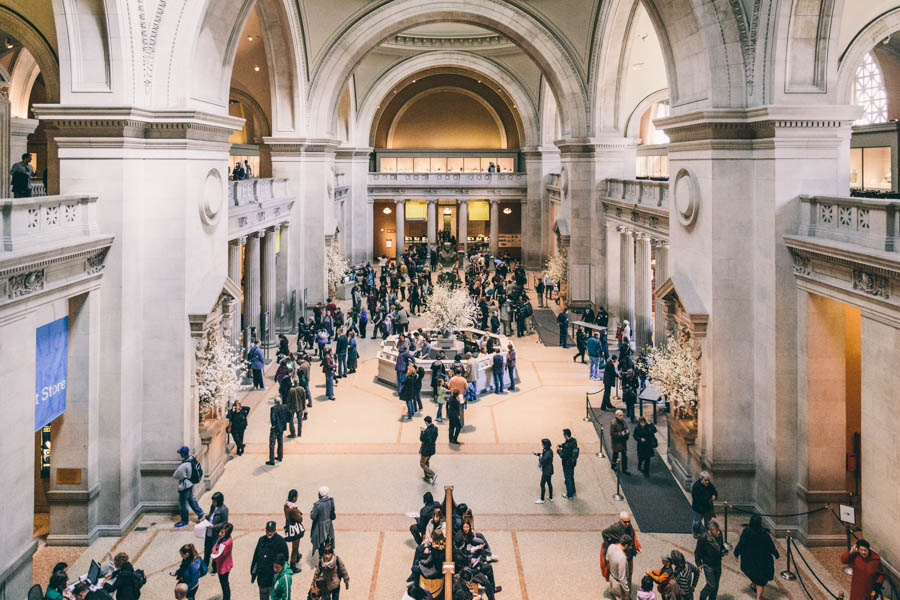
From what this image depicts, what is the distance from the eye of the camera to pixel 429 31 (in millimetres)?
34250

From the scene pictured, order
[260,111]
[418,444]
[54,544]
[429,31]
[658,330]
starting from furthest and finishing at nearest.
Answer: [429,31] → [260,111] → [658,330] → [418,444] → [54,544]

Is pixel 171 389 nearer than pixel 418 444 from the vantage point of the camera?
Yes

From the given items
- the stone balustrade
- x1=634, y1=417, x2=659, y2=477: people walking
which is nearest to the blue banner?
the stone balustrade

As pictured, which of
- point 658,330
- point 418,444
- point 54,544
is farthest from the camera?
point 658,330

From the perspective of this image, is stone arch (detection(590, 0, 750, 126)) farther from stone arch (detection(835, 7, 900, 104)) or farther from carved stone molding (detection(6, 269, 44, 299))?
carved stone molding (detection(6, 269, 44, 299))

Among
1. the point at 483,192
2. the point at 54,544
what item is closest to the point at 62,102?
the point at 54,544

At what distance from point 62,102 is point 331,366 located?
7.98m

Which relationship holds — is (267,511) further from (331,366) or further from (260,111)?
(260,111)

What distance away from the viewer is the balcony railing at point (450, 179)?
3988cm

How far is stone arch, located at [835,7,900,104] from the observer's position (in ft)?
47.7

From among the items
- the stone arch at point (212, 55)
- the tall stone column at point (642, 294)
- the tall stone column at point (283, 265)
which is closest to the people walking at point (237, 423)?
the stone arch at point (212, 55)

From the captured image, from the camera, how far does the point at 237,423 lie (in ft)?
40.1

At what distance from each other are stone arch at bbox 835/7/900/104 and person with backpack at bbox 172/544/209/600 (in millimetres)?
Answer: 16021

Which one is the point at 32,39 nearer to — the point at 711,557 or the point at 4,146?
the point at 4,146
